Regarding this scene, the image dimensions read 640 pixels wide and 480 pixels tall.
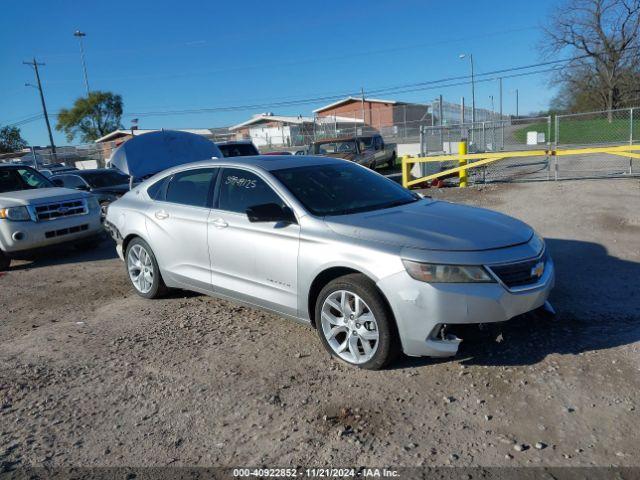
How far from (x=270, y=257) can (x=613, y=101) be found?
194 feet

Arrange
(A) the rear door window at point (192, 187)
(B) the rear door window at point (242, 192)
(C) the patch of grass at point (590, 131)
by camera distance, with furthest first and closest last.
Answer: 1. (C) the patch of grass at point (590, 131)
2. (A) the rear door window at point (192, 187)
3. (B) the rear door window at point (242, 192)

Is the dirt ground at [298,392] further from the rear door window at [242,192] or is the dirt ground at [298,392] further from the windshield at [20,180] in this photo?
the windshield at [20,180]

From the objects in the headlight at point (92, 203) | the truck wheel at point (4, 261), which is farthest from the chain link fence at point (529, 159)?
the truck wheel at point (4, 261)

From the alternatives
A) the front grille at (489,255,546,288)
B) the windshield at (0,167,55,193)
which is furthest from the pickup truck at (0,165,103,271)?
the front grille at (489,255,546,288)

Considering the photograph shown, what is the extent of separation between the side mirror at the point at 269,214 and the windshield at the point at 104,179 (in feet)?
32.2

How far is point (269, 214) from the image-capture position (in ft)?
13.7

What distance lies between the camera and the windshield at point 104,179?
12852mm

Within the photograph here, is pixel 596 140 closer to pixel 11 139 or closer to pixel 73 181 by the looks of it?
pixel 73 181

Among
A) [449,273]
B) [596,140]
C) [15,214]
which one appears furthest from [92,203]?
[596,140]

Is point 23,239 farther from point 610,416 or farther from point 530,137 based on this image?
point 530,137

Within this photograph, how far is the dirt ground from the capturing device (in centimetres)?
296

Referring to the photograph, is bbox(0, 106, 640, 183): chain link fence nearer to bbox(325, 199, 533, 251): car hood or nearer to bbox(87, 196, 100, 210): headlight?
bbox(325, 199, 533, 251): car hood

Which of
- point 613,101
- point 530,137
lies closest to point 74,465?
point 530,137

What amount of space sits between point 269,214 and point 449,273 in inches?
58.9
